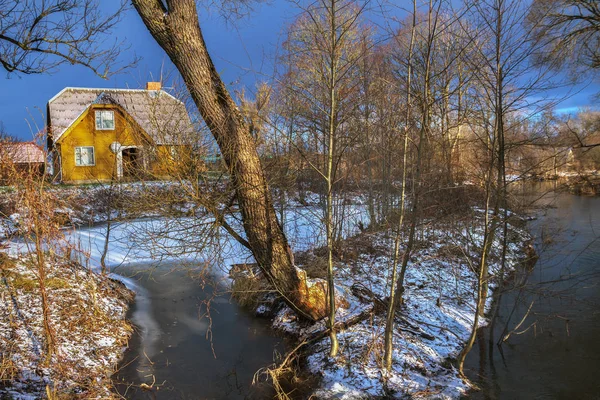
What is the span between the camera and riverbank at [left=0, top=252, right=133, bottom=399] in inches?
209

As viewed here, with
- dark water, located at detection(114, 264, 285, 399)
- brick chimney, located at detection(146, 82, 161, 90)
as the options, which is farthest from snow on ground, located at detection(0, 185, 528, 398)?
brick chimney, located at detection(146, 82, 161, 90)

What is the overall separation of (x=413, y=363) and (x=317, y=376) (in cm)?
145

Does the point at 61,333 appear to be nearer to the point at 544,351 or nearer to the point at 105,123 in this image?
the point at 544,351

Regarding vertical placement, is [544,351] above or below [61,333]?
below

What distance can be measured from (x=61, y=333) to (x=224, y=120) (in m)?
4.08

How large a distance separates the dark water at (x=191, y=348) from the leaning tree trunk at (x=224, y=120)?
58.8 inches

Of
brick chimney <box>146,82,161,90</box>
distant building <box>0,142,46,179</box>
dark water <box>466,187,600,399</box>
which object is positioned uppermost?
brick chimney <box>146,82,161,90</box>

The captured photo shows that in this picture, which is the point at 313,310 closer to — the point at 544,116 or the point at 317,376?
the point at 317,376

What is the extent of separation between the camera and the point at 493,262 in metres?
11.0

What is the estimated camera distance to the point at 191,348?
7547 mm

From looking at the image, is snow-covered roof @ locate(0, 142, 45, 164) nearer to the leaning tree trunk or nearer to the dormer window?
the leaning tree trunk

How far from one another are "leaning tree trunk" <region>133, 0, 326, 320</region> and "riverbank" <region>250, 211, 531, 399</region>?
4.63ft

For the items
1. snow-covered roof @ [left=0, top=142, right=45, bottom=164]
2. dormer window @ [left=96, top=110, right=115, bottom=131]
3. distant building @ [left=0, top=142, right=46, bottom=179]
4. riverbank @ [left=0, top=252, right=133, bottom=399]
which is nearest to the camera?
distant building @ [left=0, top=142, right=46, bottom=179]

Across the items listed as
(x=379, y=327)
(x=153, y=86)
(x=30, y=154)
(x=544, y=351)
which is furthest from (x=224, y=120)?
(x=544, y=351)
